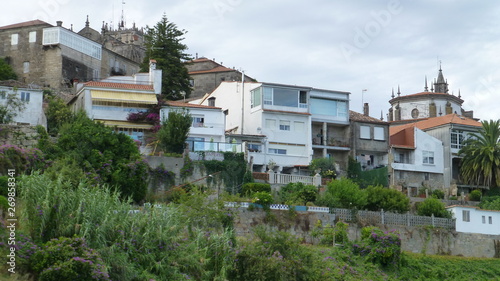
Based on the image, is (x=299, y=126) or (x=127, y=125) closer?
(x=127, y=125)

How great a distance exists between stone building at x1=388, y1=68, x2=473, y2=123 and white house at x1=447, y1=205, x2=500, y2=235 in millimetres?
32310

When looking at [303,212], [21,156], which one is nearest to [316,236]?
[303,212]

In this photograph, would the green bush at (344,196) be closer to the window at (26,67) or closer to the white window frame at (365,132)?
the white window frame at (365,132)

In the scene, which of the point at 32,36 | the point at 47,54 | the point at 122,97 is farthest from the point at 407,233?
the point at 32,36

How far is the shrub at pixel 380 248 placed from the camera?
42938 mm

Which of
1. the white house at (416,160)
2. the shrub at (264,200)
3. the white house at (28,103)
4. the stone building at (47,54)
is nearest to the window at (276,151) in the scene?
the white house at (416,160)

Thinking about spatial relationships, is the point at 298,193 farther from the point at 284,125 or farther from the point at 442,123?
the point at 442,123

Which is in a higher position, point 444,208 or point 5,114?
point 5,114

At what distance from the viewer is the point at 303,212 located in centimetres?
4716

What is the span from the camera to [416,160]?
63.2 meters

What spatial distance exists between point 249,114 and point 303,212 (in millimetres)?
15494

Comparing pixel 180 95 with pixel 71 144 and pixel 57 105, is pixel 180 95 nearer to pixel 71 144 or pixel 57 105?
pixel 57 105

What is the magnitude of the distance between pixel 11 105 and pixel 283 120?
754 inches

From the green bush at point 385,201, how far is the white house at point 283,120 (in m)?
7.85
